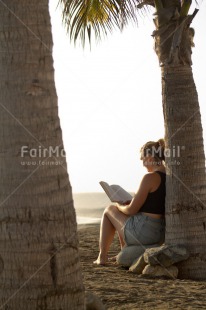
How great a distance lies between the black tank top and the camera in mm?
7633

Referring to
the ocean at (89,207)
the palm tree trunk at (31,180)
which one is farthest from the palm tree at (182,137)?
the ocean at (89,207)

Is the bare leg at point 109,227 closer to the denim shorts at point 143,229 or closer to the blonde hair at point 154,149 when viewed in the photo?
the denim shorts at point 143,229

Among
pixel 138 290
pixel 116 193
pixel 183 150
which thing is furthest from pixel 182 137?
pixel 138 290

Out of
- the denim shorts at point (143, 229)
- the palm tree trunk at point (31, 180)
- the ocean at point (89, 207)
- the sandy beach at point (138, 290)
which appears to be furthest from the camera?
the ocean at point (89, 207)

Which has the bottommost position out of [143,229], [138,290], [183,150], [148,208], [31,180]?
[138,290]

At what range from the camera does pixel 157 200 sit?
765 centimetres

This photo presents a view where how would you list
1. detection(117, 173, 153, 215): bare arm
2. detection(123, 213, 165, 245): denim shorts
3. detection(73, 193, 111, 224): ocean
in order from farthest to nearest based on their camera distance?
detection(73, 193, 111, 224): ocean → detection(123, 213, 165, 245): denim shorts → detection(117, 173, 153, 215): bare arm

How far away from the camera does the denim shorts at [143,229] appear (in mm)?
7668

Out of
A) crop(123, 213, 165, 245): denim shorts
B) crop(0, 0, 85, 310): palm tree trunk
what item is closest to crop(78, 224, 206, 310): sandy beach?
crop(123, 213, 165, 245): denim shorts

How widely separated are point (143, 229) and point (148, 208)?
276mm

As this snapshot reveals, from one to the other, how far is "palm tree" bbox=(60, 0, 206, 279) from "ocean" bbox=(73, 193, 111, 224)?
8.17m

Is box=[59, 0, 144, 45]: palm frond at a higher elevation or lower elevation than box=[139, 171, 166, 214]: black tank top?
higher

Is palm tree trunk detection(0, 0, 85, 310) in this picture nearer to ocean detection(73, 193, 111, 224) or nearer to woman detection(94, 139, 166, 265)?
woman detection(94, 139, 166, 265)

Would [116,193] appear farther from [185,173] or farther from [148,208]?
[185,173]
